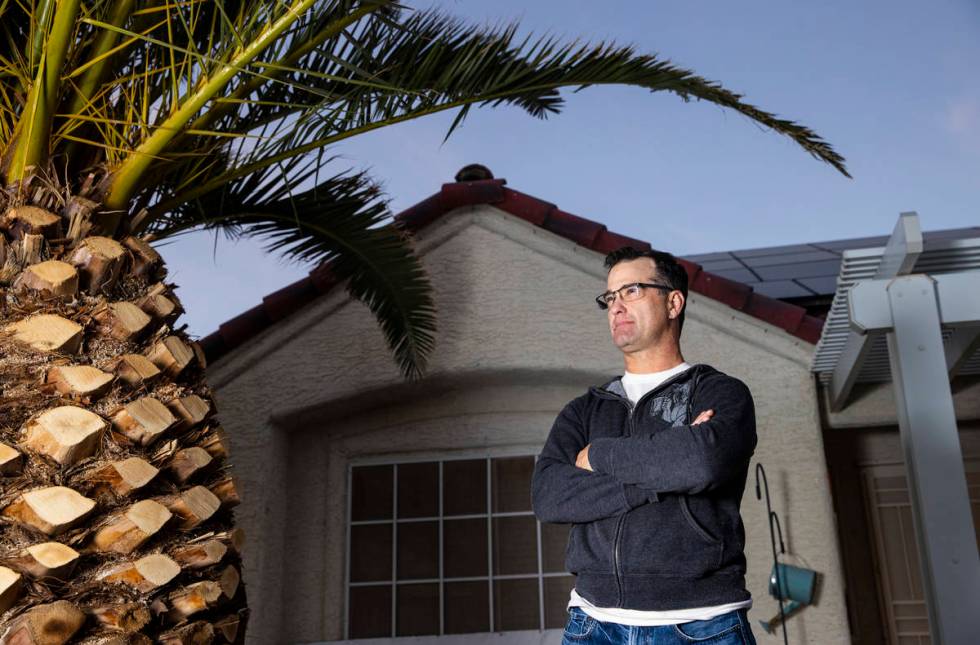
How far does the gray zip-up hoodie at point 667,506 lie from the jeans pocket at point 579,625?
0.06m

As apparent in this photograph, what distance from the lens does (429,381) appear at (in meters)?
6.96

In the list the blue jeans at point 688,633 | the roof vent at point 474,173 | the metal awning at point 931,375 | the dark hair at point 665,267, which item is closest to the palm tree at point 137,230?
the metal awning at point 931,375

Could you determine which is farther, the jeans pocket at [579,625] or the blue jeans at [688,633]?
the jeans pocket at [579,625]

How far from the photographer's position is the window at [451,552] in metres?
6.80

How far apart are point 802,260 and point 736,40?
8.07ft

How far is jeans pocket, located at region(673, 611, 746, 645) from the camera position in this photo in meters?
2.30

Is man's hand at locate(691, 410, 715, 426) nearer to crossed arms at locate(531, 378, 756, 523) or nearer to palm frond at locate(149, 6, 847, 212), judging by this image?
crossed arms at locate(531, 378, 756, 523)

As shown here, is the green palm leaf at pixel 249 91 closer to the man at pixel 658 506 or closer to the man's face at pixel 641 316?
the man's face at pixel 641 316

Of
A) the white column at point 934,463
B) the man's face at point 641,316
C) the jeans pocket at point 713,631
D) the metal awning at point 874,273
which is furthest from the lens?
the metal awning at point 874,273

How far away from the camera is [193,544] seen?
10.2ft

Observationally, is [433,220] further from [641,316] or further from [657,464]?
[657,464]

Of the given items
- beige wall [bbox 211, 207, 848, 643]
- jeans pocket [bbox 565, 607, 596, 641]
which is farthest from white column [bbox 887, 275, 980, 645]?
jeans pocket [bbox 565, 607, 596, 641]

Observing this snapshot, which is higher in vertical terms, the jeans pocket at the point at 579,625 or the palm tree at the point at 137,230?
the palm tree at the point at 137,230

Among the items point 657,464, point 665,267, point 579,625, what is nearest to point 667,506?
point 657,464
